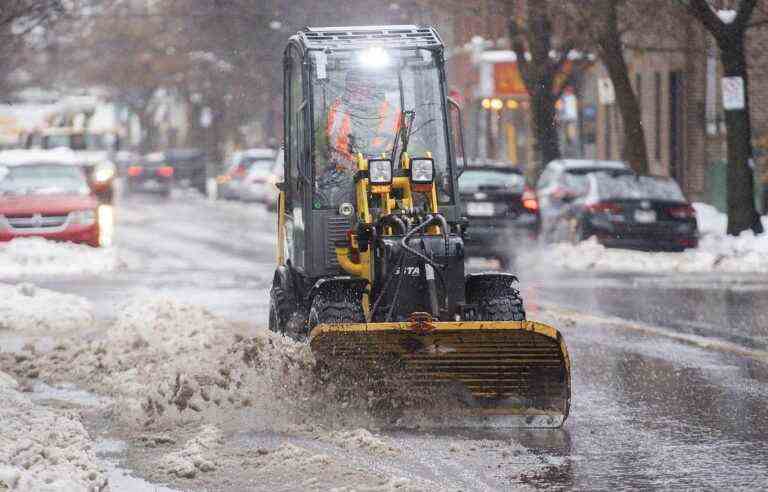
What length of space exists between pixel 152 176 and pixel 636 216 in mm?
33797

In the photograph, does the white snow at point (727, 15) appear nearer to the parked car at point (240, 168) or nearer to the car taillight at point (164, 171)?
the parked car at point (240, 168)

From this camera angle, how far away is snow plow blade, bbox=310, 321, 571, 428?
959cm

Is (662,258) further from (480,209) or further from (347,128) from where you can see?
(347,128)

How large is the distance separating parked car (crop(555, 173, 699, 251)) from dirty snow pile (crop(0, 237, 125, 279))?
7190 millimetres

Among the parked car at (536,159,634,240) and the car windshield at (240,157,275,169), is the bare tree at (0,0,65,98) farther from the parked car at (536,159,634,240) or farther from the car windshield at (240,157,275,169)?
the car windshield at (240,157,275,169)

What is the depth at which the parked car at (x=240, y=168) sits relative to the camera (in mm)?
48250

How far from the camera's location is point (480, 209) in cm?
2386

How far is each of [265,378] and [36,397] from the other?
1.80 meters

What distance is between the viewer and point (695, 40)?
36.4 meters

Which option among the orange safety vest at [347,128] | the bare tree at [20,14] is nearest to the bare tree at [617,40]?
the bare tree at [20,14]

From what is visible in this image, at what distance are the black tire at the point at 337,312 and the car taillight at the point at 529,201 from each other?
45.0ft

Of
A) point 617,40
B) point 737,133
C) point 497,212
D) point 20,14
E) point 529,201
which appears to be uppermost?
point 20,14

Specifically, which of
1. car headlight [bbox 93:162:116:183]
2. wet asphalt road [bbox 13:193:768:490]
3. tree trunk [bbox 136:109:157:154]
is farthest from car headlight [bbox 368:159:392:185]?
tree trunk [bbox 136:109:157:154]

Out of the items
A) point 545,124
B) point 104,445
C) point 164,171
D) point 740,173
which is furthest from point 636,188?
point 164,171
